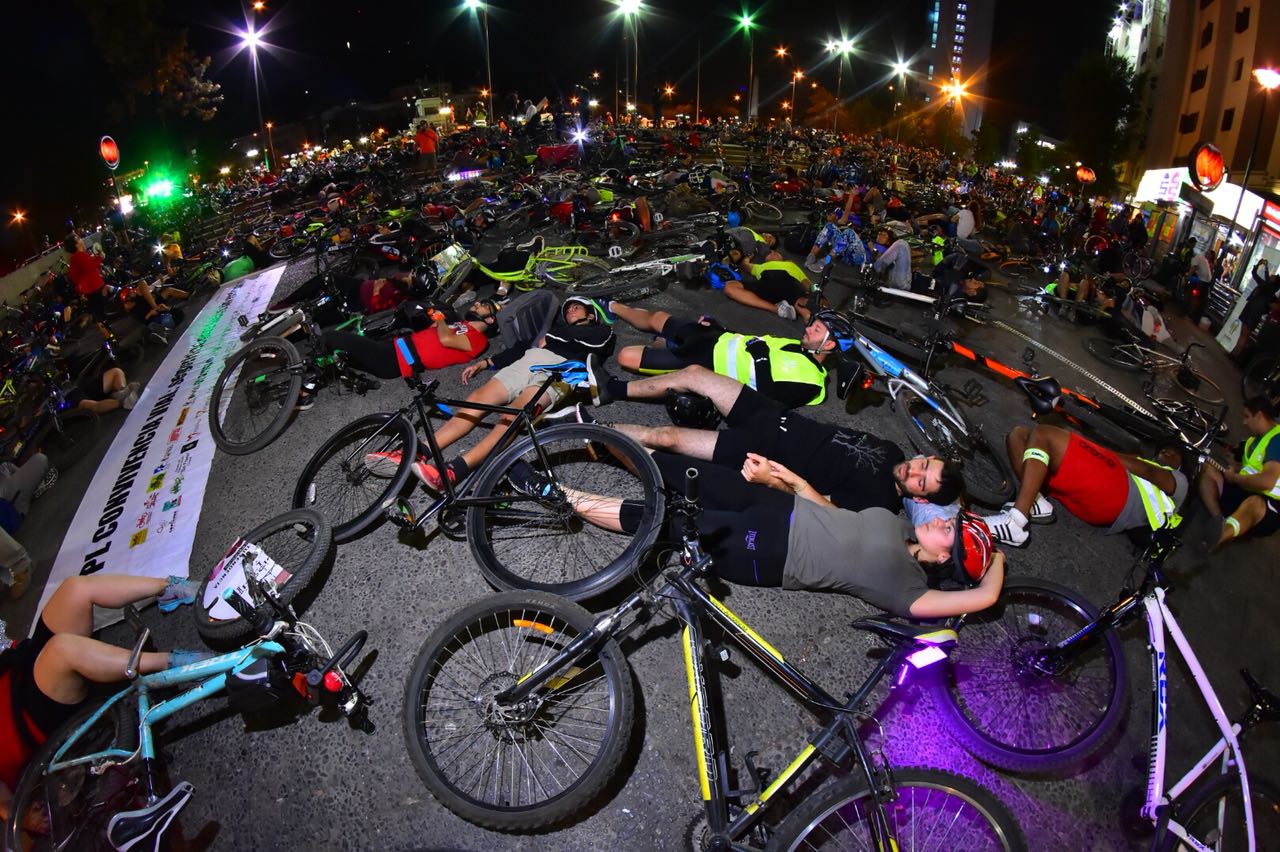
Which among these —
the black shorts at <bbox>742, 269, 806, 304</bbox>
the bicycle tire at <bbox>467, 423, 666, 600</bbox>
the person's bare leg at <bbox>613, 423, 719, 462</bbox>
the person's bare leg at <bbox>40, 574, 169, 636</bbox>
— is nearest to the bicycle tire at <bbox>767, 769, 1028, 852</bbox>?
the bicycle tire at <bbox>467, 423, 666, 600</bbox>

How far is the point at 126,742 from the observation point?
334cm

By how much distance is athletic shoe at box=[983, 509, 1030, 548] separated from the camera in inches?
188

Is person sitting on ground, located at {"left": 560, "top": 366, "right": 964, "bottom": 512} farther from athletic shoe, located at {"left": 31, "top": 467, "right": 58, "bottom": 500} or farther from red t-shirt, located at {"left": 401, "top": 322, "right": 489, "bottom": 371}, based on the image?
athletic shoe, located at {"left": 31, "top": 467, "right": 58, "bottom": 500}

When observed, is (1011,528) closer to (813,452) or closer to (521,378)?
(813,452)

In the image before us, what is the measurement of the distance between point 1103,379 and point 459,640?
977 cm

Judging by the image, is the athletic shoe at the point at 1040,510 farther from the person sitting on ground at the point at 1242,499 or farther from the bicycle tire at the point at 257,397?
the bicycle tire at the point at 257,397

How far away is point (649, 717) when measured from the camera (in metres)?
3.54

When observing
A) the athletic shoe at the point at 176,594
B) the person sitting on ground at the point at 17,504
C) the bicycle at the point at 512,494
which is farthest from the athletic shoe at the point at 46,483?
the bicycle at the point at 512,494

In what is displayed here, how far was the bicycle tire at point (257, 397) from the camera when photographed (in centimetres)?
612

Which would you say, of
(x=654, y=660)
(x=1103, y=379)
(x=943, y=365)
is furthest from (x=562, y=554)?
(x=1103, y=379)

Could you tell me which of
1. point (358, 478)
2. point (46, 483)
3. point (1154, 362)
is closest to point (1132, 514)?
point (1154, 362)

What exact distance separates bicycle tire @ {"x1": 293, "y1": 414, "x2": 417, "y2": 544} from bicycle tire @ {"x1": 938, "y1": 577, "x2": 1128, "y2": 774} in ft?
14.2

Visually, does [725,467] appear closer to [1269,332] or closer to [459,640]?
[459,640]

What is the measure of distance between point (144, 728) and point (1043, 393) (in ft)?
26.1
